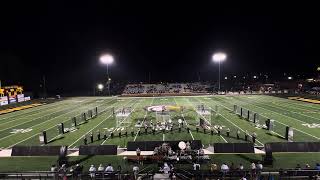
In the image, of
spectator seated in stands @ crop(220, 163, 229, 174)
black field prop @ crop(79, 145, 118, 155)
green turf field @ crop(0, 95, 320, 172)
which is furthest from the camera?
black field prop @ crop(79, 145, 118, 155)

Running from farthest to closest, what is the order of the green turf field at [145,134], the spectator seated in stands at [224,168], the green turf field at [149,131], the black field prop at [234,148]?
the green turf field at [149,131] → the black field prop at [234,148] → the green turf field at [145,134] → the spectator seated in stands at [224,168]

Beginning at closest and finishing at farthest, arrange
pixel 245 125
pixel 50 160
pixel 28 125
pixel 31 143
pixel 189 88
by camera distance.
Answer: pixel 50 160
pixel 31 143
pixel 245 125
pixel 28 125
pixel 189 88

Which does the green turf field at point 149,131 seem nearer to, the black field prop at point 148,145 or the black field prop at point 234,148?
the black field prop at point 148,145

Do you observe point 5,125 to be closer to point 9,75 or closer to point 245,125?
point 245,125

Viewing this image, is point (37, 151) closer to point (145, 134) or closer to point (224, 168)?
point (145, 134)

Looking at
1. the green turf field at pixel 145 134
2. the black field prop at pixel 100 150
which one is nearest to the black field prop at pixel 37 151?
the green turf field at pixel 145 134

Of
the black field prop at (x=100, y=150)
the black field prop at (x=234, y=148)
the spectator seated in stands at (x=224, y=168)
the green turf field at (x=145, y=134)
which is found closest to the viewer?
the spectator seated in stands at (x=224, y=168)

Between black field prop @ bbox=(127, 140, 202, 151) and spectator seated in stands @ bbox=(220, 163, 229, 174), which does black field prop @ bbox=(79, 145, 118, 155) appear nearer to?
black field prop @ bbox=(127, 140, 202, 151)

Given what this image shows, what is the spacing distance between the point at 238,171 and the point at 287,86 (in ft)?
270

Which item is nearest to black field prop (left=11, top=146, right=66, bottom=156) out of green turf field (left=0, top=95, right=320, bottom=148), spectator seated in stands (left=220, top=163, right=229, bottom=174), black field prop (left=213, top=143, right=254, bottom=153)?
green turf field (left=0, top=95, right=320, bottom=148)

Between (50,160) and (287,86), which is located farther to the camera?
(287,86)

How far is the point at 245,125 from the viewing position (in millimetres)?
29219

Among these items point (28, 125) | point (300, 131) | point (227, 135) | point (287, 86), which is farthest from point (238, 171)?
point (287, 86)

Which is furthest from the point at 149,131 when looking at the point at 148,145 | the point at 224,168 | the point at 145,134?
the point at 224,168
